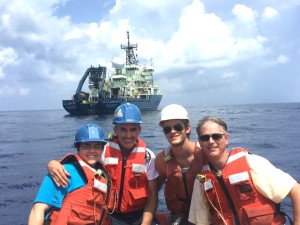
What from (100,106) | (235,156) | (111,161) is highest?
(235,156)

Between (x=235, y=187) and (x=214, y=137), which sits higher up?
(x=214, y=137)

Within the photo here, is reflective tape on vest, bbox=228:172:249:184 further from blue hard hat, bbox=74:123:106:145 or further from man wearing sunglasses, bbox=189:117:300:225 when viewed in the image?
blue hard hat, bbox=74:123:106:145

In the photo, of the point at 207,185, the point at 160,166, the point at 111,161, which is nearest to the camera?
the point at 207,185

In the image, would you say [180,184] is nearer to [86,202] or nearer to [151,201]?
[151,201]

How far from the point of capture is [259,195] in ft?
10.4

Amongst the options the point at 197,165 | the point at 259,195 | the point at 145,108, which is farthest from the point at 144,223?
the point at 145,108

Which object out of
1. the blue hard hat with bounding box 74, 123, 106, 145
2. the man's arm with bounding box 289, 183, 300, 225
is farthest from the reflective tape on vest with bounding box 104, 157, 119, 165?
the man's arm with bounding box 289, 183, 300, 225

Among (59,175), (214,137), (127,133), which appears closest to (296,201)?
(214,137)

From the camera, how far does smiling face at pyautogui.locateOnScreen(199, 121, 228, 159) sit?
131 inches

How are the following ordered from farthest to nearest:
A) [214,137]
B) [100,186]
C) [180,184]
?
[180,184] < [100,186] < [214,137]

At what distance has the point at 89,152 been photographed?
365cm

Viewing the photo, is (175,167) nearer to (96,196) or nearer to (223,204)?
(223,204)

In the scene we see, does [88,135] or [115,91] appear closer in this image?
[88,135]

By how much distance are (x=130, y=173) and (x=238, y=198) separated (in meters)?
1.55
